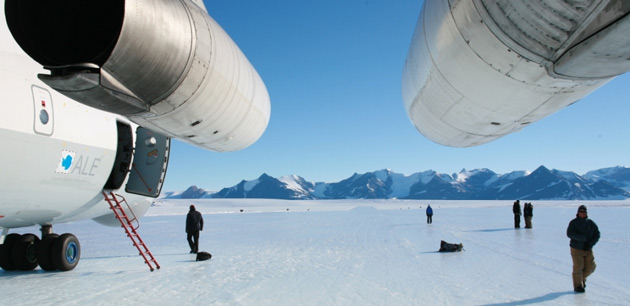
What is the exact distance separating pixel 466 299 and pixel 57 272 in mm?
8642

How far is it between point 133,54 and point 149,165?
7554mm

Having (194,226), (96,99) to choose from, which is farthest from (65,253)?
(96,99)

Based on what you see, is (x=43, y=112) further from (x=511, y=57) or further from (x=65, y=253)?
(x=511, y=57)

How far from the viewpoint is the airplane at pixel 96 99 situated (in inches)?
133

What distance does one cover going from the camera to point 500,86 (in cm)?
388

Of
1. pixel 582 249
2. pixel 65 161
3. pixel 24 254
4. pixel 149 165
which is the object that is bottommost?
pixel 24 254

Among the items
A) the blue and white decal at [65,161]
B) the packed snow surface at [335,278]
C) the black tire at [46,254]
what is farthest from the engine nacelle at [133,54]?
the black tire at [46,254]

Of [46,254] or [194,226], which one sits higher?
[194,226]

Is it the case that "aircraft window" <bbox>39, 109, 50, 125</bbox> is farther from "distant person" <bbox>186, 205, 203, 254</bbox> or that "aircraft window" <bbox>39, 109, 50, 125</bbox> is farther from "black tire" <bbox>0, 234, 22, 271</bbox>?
"distant person" <bbox>186, 205, 203, 254</bbox>

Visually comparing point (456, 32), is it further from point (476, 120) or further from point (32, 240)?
point (32, 240)

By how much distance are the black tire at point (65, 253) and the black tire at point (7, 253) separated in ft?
3.89

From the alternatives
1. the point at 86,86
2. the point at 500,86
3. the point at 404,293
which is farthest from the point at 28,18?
the point at 404,293

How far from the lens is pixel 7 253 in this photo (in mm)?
9422

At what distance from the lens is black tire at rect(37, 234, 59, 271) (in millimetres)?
9195
